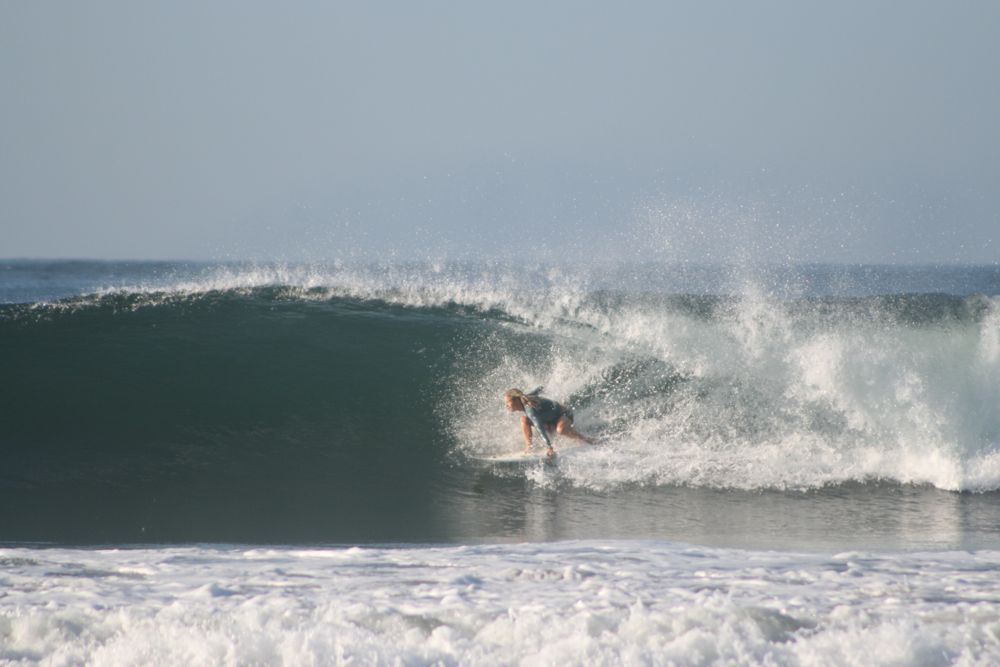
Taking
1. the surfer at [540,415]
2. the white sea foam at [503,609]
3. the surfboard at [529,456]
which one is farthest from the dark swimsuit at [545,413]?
the white sea foam at [503,609]

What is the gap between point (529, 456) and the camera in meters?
9.36

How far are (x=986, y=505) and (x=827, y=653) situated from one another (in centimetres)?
489

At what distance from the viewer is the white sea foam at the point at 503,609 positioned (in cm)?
436

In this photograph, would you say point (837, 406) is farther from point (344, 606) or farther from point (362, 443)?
point (344, 606)

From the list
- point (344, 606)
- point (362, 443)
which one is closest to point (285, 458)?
point (362, 443)

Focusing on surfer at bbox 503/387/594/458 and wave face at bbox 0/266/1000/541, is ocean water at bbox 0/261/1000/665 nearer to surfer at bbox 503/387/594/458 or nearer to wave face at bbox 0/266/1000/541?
wave face at bbox 0/266/1000/541

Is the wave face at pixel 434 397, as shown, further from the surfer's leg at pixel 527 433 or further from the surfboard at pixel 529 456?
the surfer's leg at pixel 527 433

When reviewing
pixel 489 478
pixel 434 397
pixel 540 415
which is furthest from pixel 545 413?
pixel 434 397

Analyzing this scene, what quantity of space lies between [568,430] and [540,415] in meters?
Result: 0.35

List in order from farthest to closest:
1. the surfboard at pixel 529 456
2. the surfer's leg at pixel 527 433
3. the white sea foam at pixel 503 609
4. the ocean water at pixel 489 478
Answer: the surfer's leg at pixel 527 433 → the surfboard at pixel 529 456 → the ocean water at pixel 489 478 → the white sea foam at pixel 503 609

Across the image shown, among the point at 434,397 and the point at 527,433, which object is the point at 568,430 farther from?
the point at 434,397

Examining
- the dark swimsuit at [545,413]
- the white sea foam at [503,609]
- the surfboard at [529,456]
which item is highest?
the dark swimsuit at [545,413]

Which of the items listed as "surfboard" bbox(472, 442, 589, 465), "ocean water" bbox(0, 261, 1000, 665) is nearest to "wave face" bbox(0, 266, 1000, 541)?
"ocean water" bbox(0, 261, 1000, 665)

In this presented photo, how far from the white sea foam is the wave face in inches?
60.7
